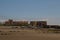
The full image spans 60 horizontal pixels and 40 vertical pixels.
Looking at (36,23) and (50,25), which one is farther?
(36,23)

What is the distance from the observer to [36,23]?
384 ft

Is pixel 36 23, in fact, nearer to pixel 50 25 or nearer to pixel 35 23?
pixel 35 23

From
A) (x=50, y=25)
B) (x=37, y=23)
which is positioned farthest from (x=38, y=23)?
(x=50, y=25)

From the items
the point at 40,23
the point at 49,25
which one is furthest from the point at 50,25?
the point at 40,23

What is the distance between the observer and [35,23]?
381 feet

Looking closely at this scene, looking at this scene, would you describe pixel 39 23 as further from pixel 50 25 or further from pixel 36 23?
pixel 50 25

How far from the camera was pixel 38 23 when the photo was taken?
381 ft

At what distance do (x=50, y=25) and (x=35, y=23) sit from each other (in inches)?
1254

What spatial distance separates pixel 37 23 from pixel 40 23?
A: 4.95 meters

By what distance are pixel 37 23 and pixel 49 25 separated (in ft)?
108

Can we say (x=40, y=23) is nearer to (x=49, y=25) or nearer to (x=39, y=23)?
(x=39, y=23)

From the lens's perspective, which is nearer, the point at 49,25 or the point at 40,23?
the point at 49,25

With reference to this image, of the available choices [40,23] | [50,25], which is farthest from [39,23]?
[50,25]

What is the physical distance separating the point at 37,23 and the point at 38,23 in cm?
79
